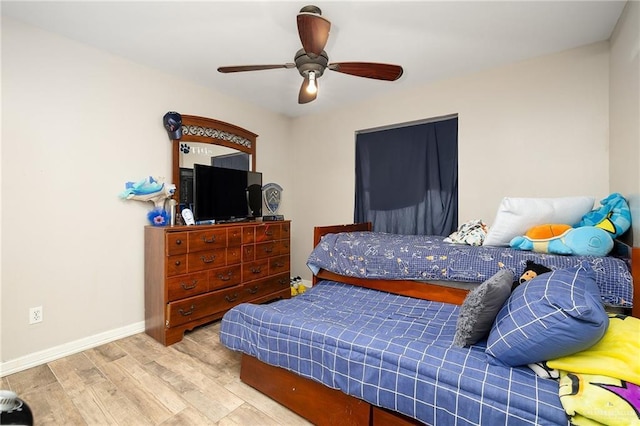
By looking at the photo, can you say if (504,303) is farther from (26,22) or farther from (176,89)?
(26,22)

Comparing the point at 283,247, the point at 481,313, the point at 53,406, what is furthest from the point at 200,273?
the point at 481,313

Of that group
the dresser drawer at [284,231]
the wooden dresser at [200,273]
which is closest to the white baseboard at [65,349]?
the wooden dresser at [200,273]

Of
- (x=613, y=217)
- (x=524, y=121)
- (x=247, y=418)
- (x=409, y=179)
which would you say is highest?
(x=524, y=121)

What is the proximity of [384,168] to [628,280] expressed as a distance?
233 centimetres

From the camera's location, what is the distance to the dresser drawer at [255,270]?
3004 millimetres

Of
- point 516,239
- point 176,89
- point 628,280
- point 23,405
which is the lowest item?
point 23,405

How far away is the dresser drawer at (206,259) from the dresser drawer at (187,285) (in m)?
0.06

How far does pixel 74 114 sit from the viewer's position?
2.29m

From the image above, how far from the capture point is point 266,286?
3.23m

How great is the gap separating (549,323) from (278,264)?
8.88ft

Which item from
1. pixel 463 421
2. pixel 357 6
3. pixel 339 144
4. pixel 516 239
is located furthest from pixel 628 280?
pixel 339 144

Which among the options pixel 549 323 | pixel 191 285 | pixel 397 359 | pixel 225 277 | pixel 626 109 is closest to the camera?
pixel 549 323

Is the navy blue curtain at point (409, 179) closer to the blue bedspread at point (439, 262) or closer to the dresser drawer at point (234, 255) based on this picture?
the blue bedspread at point (439, 262)

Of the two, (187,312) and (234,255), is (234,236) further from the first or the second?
(187,312)
